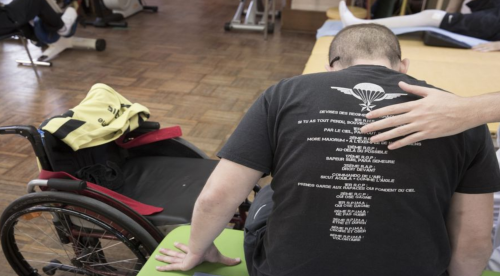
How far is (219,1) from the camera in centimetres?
609

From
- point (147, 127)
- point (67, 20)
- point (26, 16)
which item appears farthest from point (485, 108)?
point (67, 20)

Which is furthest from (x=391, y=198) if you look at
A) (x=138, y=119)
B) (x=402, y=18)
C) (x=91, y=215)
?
(x=402, y=18)

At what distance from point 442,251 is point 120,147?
1.23 m

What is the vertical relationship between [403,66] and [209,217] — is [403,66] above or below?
above

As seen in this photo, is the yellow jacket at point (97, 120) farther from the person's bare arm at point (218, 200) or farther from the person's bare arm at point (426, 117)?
the person's bare arm at point (426, 117)

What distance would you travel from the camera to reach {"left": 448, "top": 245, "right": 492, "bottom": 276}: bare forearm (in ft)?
3.03

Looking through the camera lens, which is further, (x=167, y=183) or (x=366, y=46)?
(x=167, y=183)

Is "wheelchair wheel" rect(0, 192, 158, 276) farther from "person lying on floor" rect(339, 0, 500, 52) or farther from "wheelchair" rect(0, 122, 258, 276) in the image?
"person lying on floor" rect(339, 0, 500, 52)

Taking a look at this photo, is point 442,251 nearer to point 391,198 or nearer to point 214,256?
point 391,198

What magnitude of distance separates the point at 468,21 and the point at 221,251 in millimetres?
2603

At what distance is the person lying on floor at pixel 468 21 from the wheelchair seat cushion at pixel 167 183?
1.74m

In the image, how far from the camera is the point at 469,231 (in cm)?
88

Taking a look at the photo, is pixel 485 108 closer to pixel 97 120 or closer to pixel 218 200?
pixel 218 200

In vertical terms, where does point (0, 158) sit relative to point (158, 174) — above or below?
below
